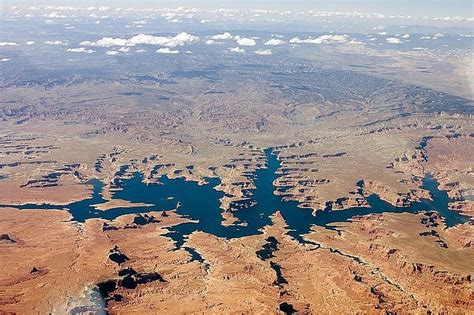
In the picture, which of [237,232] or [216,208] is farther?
[216,208]

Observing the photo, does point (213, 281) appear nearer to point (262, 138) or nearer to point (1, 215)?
point (1, 215)

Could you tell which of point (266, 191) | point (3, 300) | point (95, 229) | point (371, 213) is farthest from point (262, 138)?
point (3, 300)

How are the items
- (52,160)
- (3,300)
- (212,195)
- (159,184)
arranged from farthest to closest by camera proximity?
1. (52,160)
2. (159,184)
3. (212,195)
4. (3,300)

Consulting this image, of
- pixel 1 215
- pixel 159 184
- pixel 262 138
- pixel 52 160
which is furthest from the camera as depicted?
pixel 262 138

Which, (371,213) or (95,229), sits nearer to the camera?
(95,229)

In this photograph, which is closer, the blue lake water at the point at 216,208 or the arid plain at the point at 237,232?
the arid plain at the point at 237,232

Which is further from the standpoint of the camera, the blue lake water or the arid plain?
the blue lake water

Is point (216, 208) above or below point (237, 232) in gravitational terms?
below
